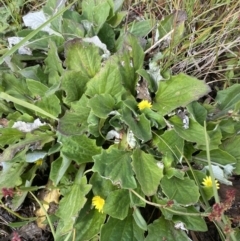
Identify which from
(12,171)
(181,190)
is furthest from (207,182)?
(12,171)

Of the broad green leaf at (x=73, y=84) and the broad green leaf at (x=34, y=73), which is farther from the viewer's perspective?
the broad green leaf at (x=34, y=73)

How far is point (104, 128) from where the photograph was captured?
1.67 metres

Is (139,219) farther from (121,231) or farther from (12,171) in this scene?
(12,171)

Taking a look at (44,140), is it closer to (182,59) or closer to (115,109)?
(115,109)

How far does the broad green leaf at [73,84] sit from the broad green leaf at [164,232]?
1.73ft

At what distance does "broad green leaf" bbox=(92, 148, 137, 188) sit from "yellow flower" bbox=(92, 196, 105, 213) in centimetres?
11

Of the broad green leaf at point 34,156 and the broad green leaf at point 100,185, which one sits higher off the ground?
the broad green leaf at point 34,156

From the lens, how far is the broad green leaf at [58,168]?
1.57 m

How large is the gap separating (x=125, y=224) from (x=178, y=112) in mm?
442

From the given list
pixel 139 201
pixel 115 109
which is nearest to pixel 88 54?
pixel 115 109

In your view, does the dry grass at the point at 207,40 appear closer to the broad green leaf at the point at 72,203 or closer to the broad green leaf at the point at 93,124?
the broad green leaf at the point at 93,124

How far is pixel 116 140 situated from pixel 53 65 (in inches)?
14.9

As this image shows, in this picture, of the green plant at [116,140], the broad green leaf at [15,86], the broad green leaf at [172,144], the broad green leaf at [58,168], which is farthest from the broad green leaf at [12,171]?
the broad green leaf at [172,144]

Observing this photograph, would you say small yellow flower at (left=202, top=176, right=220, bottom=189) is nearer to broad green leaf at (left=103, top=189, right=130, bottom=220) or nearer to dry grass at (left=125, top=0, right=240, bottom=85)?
broad green leaf at (left=103, top=189, right=130, bottom=220)
